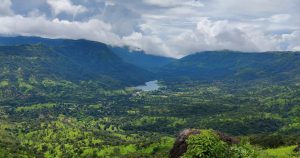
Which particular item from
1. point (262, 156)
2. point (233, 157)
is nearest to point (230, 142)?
point (262, 156)

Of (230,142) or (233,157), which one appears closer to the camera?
(233,157)

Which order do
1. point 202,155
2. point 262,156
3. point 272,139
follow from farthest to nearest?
point 272,139 < point 262,156 < point 202,155

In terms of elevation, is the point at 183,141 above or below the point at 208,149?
below

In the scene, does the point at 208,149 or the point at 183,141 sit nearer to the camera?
the point at 208,149

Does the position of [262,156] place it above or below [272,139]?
above

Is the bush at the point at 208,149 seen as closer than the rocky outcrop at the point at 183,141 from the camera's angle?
Yes

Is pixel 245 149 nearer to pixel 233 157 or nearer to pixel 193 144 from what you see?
pixel 233 157

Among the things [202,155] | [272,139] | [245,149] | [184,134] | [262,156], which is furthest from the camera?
[272,139]

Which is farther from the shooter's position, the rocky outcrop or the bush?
the rocky outcrop

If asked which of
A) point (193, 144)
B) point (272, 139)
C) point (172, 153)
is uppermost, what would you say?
point (193, 144)

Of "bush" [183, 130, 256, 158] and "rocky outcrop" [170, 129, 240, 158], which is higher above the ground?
"bush" [183, 130, 256, 158]

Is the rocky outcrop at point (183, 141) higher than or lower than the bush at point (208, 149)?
lower
